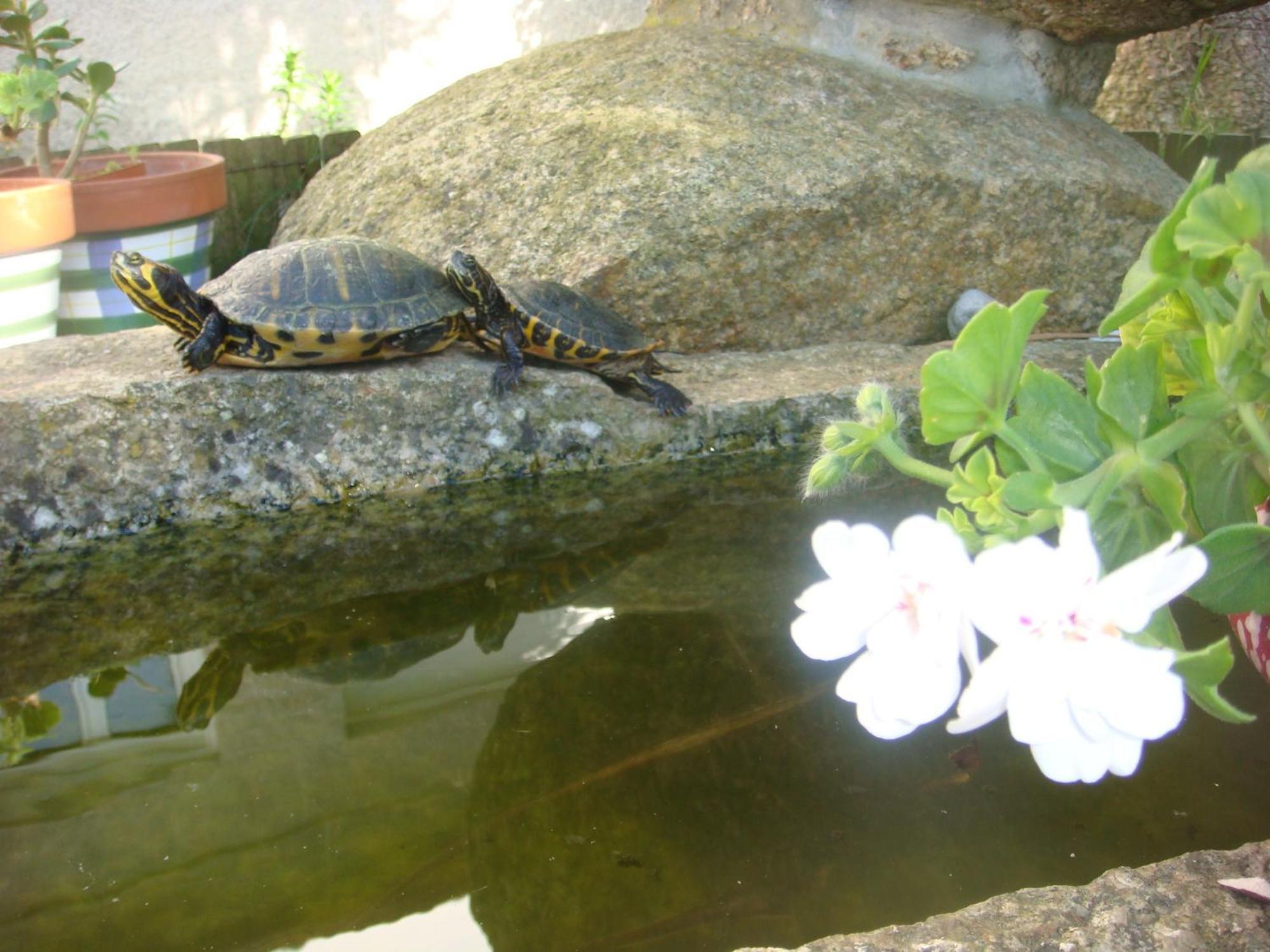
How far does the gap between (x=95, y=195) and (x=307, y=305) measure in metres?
1.07

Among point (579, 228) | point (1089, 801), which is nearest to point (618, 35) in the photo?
point (579, 228)

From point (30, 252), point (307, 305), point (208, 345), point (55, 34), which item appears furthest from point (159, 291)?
point (55, 34)

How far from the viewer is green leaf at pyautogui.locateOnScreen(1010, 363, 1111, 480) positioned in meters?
0.57

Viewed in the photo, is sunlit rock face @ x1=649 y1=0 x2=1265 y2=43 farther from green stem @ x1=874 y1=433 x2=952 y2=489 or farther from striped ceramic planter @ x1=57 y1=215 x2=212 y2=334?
green stem @ x1=874 y1=433 x2=952 y2=489

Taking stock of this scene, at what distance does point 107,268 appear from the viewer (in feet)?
10.6

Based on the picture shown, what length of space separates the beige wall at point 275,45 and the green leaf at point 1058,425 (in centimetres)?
494

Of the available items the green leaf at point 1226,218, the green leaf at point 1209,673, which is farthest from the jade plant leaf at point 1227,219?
the green leaf at point 1209,673

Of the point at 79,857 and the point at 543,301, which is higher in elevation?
the point at 543,301

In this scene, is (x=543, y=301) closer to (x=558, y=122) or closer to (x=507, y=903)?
(x=558, y=122)

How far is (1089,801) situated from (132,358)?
7.53ft

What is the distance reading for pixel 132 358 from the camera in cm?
258

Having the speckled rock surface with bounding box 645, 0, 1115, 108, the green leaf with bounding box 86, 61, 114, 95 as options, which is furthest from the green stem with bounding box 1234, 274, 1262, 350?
the green leaf with bounding box 86, 61, 114, 95

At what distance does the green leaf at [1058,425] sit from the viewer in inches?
22.3

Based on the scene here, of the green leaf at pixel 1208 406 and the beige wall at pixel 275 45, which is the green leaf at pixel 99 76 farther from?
the green leaf at pixel 1208 406
